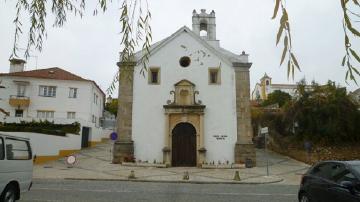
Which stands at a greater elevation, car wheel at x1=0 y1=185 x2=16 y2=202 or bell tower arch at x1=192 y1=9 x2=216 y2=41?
bell tower arch at x1=192 y1=9 x2=216 y2=41

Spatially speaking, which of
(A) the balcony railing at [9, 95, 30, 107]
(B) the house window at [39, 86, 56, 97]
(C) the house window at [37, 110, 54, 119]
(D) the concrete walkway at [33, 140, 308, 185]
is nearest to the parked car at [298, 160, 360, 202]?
(D) the concrete walkway at [33, 140, 308, 185]

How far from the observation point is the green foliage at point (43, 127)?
87.7 ft

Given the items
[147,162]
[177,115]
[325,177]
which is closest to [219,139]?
[177,115]

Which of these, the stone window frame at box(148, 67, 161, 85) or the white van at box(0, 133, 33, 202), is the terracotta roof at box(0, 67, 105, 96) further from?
the white van at box(0, 133, 33, 202)

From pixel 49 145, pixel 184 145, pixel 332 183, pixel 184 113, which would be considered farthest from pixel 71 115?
pixel 332 183

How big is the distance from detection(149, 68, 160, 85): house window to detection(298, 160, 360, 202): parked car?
19278 millimetres

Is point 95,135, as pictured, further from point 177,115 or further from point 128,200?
point 128,200

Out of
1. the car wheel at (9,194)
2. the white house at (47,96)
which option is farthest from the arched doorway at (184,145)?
the car wheel at (9,194)

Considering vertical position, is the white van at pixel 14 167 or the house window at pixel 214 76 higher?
the house window at pixel 214 76

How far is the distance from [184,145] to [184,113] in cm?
236

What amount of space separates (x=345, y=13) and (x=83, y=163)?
2645 centimetres

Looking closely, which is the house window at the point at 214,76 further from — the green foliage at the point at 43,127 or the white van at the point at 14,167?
the white van at the point at 14,167

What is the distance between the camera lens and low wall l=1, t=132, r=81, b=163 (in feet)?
86.9

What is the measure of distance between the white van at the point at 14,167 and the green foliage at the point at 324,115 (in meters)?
24.3
